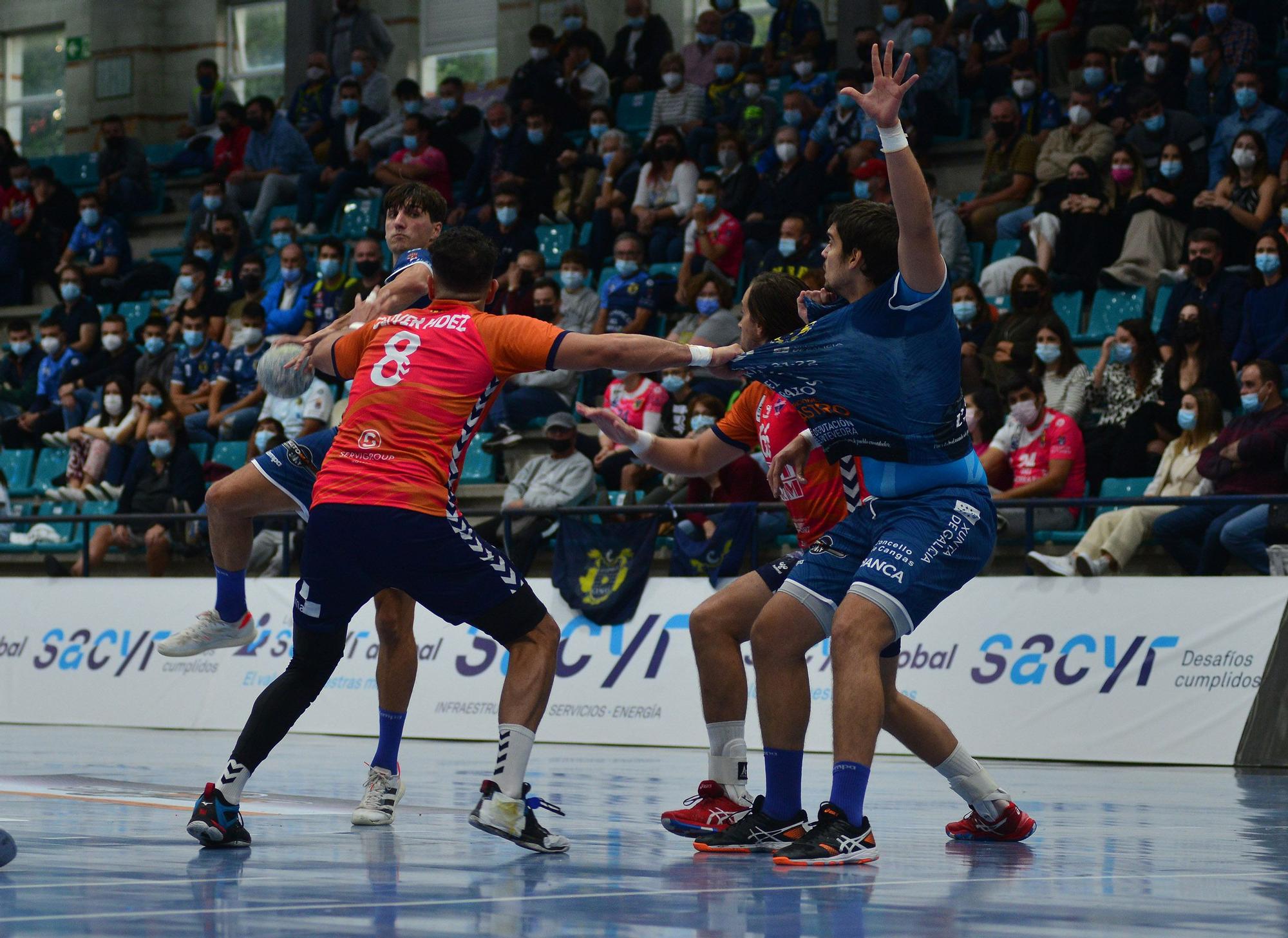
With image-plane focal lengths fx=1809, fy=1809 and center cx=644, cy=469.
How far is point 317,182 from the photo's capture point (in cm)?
2220

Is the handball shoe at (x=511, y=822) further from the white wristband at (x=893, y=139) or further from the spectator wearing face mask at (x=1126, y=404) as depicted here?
the spectator wearing face mask at (x=1126, y=404)

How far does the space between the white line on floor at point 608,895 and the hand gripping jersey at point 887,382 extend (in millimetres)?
1392

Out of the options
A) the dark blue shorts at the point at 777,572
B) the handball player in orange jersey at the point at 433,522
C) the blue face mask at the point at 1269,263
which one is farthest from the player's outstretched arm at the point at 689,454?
the blue face mask at the point at 1269,263

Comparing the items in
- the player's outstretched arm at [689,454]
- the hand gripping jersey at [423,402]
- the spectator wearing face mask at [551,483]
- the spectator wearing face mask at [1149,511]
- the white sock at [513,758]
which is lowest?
the spectator wearing face mask at [551,483]

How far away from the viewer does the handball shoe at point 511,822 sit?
5832mm

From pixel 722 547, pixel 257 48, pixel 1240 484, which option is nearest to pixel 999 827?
pixel 1240 484

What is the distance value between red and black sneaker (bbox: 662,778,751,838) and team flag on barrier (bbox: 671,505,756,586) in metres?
6.22

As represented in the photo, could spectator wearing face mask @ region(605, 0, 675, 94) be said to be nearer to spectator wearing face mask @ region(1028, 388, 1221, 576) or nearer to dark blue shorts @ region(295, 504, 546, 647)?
spectator wearing face mask @ region(1028, 388, 1221, 576)

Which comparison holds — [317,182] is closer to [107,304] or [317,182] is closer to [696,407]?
[107,304]

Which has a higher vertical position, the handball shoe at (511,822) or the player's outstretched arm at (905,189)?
the player's outstretched arm at (905,189)

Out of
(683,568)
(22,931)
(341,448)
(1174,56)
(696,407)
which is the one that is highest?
(1174,56)

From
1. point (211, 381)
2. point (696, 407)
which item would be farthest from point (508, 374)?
point (211, 381)

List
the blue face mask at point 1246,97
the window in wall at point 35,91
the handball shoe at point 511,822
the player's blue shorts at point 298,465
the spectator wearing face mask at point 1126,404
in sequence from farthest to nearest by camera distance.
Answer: the window in wall at point 35,91 → the blue face mask at point 1246,97 → the spectator wearing face mask at point 1126,404 → the player's blue shorts at point 298,465 → the handball shoe at point 511,822

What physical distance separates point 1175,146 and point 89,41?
18.3m
